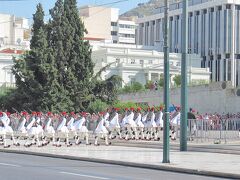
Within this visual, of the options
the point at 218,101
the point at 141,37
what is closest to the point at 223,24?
the point at 141,37

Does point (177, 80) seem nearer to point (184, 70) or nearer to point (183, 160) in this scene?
point (184, 70)

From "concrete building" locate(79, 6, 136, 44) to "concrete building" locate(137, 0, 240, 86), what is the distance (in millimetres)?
22690

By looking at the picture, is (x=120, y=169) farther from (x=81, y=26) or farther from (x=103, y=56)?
(x=103, y=56)

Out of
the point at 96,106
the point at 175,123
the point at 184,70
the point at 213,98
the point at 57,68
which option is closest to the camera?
the point at 184,70

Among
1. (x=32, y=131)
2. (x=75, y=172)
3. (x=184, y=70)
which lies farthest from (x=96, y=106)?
(x=75, y=172)

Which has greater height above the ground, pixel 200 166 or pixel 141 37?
pixel 141 37

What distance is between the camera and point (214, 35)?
152 m

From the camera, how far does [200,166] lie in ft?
68.3

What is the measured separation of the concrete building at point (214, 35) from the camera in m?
147

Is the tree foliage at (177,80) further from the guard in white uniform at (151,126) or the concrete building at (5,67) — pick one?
the guard in white uniform at (151,126)

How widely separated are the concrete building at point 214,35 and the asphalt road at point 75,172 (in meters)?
124

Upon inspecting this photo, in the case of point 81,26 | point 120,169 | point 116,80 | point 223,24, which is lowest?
point 120,169

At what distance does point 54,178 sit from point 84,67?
141 feet

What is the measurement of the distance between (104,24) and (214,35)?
1601 inches
